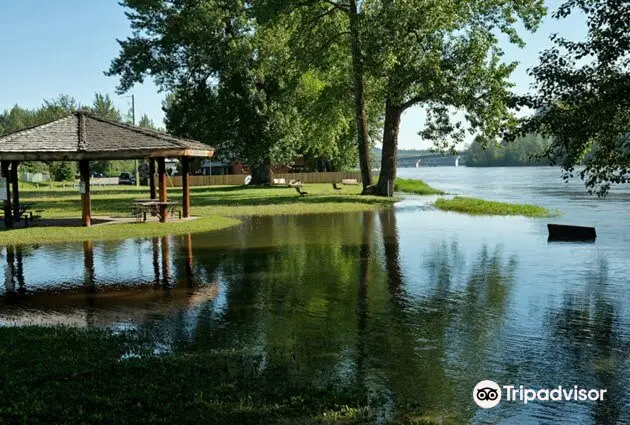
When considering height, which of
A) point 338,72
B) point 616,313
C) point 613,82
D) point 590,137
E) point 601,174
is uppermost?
point 338,72

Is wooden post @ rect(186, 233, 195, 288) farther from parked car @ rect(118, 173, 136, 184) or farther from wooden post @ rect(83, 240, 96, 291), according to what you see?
parked car @ rect(118, 173, 136, 184)

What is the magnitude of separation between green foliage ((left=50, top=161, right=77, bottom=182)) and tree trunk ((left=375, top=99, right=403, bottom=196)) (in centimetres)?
5271

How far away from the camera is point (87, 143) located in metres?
23.7

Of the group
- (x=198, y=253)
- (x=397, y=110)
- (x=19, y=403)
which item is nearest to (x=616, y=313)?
(x=19, y=403)

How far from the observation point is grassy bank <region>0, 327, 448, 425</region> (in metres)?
5.88

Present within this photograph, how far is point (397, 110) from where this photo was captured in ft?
128

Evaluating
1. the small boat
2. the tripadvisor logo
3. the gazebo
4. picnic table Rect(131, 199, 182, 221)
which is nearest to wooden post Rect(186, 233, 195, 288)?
picnic table Rect(131, 199, 182, 221)

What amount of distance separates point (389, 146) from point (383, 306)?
2963 centimetres

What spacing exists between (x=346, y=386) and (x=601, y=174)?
23.6ft

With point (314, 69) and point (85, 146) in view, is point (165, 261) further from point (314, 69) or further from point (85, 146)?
point (314, 69)

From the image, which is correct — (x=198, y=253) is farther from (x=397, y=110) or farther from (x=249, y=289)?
(x=397, y=110)

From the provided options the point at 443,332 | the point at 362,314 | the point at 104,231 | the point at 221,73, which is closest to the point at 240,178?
the point at 221,73

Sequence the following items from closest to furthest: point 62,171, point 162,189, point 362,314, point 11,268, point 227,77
→ point 362,314, point 11,268, point 162,189, point 227,77, point 62,171

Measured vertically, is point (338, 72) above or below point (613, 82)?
above
